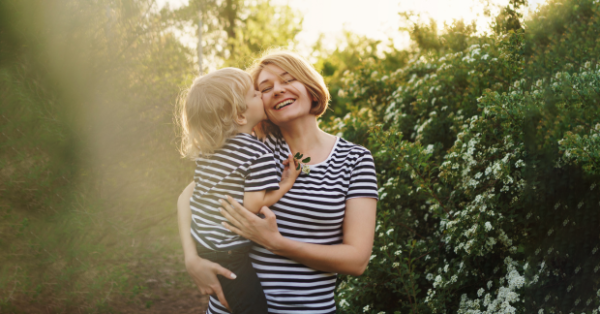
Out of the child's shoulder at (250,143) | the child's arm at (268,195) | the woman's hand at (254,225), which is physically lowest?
the woman's hand at (254,225)

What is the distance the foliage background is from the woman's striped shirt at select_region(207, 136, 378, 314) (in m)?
1.26

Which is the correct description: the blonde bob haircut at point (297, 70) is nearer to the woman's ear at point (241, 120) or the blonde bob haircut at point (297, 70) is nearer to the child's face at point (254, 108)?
the child's face at point (254, 108)

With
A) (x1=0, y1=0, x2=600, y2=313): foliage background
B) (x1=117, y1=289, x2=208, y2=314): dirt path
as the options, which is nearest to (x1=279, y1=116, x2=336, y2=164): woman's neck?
(x1=0, y1=0, x2=600, y2=313): foliage background

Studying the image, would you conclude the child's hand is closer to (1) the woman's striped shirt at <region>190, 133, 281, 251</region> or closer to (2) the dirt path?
(1) the woman's striped shirt at <region>190, 133, 281, 251</region>

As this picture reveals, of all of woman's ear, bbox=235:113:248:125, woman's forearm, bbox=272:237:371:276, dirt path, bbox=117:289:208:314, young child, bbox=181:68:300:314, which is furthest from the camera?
dirt path, bbox=117:289:208:314

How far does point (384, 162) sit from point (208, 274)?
103 inches

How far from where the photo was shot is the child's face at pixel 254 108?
2.02 m

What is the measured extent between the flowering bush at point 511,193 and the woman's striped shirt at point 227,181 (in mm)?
1484

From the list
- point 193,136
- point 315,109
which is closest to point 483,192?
point 315,109

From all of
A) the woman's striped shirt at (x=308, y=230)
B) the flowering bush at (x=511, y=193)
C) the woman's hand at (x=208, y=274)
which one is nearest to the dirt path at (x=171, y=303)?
the flowering bush at (x=511, y=193)

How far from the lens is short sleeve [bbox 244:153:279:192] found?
1775 millimetres

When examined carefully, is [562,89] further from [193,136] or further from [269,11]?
[269,11]

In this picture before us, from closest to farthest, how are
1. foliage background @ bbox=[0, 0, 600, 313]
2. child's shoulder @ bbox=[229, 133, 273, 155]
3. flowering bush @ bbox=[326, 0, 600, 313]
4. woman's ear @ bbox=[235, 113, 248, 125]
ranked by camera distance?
child's shoulder @ bbox=[229, 133, 273, 155] → woman's ear @ bbox=[235, 113, 248, 125] → flowering bush @ bbox=[326, 0, 600, 313] → foliage background @ bbox=[0, 0, 600, 313]

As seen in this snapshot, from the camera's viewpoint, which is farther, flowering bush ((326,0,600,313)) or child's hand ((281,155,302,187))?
flowering bush ((326,0,600,313))
